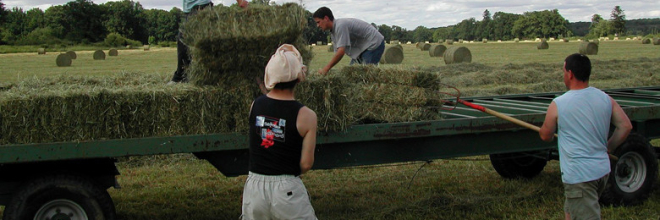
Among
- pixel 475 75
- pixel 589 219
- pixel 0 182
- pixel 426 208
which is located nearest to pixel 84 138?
pixel 0 182

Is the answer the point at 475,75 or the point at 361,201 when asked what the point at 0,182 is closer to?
the point at 361,201

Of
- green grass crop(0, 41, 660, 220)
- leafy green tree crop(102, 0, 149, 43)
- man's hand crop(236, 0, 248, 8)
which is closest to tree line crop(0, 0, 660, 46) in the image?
leafy green tree crop(102, 0, 149, 43)

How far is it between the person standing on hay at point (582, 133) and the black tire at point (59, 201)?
10.2 feet

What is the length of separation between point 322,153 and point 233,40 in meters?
1.12

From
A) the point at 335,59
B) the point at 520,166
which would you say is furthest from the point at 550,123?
the point at 520,166

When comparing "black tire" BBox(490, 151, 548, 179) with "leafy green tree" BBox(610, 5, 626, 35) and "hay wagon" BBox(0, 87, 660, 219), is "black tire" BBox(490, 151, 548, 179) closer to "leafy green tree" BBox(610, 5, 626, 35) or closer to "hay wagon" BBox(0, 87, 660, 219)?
"hay wagon" BBox(0, 87, 660, 219)

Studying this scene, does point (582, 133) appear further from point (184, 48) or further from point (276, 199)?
point (184, 48)

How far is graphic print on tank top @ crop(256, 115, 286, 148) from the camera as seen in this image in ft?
11.8

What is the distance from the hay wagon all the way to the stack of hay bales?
521 mm

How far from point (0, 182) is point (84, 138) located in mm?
719

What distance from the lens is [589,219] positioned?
4.32m

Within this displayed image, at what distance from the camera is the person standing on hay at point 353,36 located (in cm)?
739

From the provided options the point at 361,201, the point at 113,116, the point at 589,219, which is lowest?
the point at 361,201

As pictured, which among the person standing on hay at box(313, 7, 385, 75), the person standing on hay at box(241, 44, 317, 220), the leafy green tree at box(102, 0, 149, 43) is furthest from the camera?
the leafy green tree at box(102, 0, 149, 43)
